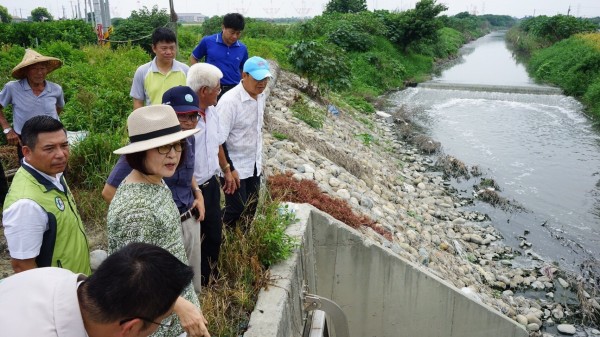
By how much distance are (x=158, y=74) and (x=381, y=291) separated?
3185 millimetres

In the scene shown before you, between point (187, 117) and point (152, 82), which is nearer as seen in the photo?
point (187, 117)

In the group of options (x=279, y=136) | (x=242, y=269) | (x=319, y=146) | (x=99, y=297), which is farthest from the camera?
(x=319, y=146)

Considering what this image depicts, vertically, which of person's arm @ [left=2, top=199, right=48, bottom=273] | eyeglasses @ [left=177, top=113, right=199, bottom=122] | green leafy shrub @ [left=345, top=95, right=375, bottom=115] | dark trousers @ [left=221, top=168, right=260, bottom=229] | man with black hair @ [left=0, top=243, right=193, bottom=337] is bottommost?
green leafy shrub @ [left=345, top=95, right=375, bottom=115]

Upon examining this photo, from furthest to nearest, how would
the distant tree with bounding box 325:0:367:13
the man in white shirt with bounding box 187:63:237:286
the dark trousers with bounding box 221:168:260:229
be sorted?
the distant tree with bounding box 325:0:367:13
the dark trousers with bounding box 221:168:260:229
the man in white shirt with bounding box 187:63:237:286

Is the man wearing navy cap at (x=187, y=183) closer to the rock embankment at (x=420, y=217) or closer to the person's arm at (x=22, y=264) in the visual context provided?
the person's arm at (x=22, y=264)

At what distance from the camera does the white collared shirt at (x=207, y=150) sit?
9.73 ft

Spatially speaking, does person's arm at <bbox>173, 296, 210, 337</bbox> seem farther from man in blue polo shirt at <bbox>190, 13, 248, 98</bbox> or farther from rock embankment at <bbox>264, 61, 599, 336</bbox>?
rock embankment at <bbox>264, 61, 599, 336</bbox>

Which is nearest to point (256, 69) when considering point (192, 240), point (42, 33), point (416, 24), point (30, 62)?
point (192, 240)

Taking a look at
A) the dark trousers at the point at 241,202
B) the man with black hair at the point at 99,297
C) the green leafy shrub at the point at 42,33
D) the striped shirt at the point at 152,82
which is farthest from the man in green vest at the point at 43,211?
the green leafy shrub at the point at 42,33

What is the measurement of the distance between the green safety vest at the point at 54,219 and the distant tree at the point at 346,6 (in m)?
32.3

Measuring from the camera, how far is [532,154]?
41.3 ft

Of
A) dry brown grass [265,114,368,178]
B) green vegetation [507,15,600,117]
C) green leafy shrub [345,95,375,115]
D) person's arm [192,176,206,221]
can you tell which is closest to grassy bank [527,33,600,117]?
green vegetation [507,15,600,117]

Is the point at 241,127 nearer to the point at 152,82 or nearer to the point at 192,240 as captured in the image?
the point at 152,82

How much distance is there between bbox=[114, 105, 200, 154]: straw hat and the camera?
2.06 metres
